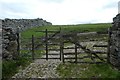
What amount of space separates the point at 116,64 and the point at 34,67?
219 inches

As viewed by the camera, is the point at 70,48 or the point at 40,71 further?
the point at 70,48

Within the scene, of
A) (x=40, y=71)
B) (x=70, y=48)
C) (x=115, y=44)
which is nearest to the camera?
(x=115, y=44)

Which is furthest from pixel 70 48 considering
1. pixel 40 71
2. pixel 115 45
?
pixel 115 45

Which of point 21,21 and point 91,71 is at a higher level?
point 21,21

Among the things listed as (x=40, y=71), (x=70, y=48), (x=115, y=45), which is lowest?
(x=40, y=71)

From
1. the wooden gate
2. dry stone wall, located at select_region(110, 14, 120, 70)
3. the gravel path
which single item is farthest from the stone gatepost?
the gravel path

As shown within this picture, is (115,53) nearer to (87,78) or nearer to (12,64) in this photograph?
(87,78)

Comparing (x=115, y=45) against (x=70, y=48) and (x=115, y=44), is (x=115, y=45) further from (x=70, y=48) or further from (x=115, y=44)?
(x=70, y=48)

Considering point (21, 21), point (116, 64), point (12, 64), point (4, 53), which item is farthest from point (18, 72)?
point (21, 21)

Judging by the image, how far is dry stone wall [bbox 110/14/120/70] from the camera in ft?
60.5

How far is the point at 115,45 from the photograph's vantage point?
19156 millimetres

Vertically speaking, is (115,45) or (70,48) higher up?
(115,45)

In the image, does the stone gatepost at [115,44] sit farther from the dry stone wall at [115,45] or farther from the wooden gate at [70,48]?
the wooden gate at [70,48]

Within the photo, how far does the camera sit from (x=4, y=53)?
2064 cm
